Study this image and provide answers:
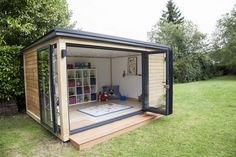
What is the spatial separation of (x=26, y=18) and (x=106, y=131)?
572 cm

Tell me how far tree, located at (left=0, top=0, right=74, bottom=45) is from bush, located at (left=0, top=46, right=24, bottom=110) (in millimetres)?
937

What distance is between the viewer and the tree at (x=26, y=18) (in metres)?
6.28

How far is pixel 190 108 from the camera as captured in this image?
20.4 feet

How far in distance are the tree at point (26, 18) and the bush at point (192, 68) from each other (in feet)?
34.4

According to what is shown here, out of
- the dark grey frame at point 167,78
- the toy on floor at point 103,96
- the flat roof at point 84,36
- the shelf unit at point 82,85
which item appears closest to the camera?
the flat roof at point 84,36

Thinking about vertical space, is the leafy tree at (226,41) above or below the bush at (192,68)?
above

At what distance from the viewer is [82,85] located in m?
7.62

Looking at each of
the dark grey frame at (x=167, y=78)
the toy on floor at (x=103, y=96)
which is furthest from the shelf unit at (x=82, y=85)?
the dark grey frame at (x=167, y=78)

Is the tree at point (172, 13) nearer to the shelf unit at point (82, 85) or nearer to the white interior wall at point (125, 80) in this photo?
the white interior wall at point (125, 80)

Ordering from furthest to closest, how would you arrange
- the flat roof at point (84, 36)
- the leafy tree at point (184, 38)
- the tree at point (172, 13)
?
the tree at point (172, 13) → the leafy tree at point (184, 38) → the flat roof at point (84, 36)

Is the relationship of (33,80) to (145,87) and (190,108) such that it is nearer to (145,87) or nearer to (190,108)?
(145,87)

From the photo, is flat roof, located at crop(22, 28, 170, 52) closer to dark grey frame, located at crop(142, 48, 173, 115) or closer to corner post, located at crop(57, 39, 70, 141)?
corner post, located at crop(57, 39, 70, 141)

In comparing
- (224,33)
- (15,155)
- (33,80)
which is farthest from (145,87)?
(224,33)

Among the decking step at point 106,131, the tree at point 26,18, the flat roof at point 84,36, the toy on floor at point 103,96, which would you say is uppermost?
the tree at point 26,18
